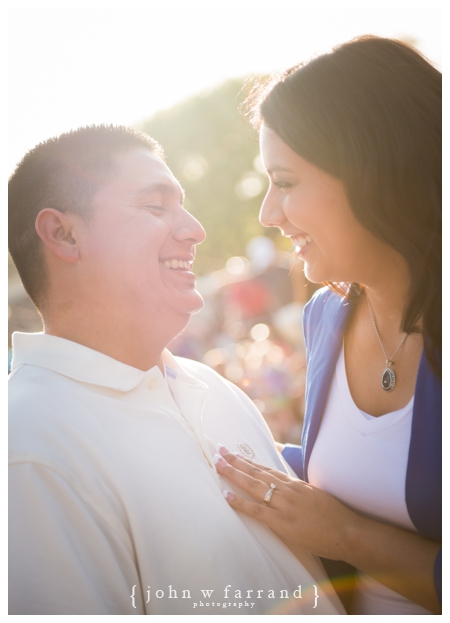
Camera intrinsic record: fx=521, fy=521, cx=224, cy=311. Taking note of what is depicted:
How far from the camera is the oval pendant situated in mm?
2297

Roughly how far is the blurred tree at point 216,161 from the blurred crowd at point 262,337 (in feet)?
28.2

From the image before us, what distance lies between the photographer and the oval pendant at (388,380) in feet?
7.54

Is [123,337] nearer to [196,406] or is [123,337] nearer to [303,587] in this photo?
[196,406]

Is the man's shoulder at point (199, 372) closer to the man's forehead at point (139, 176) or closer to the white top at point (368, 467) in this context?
the white top at point (368, 467)

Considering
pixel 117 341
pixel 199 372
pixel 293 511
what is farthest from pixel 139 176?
pixel 293 511

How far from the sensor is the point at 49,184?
230 cm

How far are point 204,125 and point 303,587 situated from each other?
18.0m

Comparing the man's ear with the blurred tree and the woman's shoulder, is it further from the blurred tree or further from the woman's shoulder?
the blurred tree

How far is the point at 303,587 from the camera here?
2.10 meters

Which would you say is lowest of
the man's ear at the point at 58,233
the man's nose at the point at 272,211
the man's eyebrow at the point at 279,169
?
the man's ear at the point at 58,233

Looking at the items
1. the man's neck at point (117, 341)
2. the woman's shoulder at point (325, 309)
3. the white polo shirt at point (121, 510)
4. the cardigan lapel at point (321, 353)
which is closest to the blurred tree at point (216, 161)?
the woman's shoulder at point (325, 309)

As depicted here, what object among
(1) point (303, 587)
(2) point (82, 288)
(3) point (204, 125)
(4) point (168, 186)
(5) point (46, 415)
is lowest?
(1) point (303, 587)

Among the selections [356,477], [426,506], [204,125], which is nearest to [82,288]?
[356,477]

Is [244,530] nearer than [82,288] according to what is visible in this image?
A: Yes
